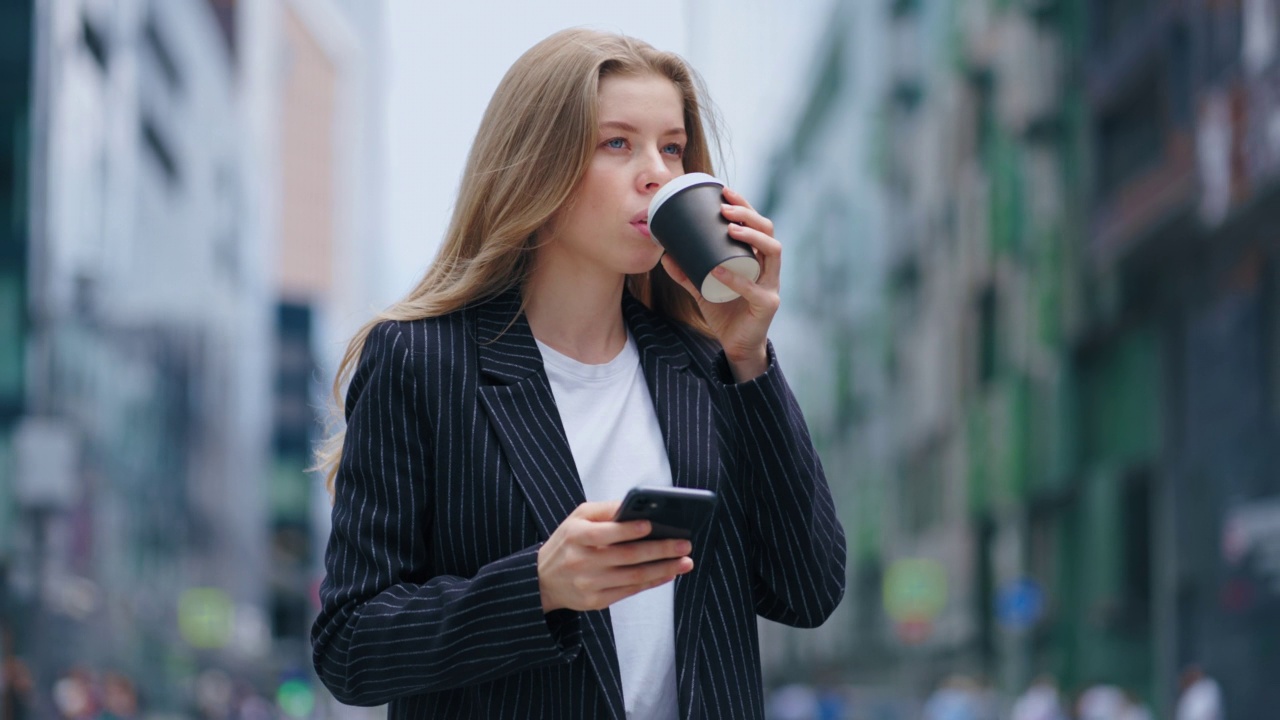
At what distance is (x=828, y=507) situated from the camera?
7.22ft

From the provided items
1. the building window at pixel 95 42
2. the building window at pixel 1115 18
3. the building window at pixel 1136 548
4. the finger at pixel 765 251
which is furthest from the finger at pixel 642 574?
the building window at pixel 95 42

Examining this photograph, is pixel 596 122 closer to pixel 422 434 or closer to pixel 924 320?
pixel 422 434

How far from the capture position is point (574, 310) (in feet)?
7.38

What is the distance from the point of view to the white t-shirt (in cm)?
205

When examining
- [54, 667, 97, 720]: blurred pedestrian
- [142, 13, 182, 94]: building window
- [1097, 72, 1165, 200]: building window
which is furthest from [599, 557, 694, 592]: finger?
[142, 13, 182, 94]: building window

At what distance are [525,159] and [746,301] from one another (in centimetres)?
33

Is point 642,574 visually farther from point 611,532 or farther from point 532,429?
point 532,429

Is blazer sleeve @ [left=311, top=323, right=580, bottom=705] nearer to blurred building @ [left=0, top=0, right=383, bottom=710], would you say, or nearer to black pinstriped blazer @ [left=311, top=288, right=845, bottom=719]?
black pinstriped blazer @ [left=311, top=288, right=845, bottom=719]

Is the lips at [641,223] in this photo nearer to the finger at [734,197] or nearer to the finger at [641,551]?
the finger at [734,197]

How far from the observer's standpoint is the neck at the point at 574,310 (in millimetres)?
2236

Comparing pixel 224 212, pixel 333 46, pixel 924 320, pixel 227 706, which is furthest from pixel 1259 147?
pixel 333 46

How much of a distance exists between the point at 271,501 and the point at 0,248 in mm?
65548

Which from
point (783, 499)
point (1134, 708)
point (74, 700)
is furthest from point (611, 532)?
point (1134, 708)

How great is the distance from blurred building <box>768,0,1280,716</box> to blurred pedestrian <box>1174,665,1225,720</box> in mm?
221
